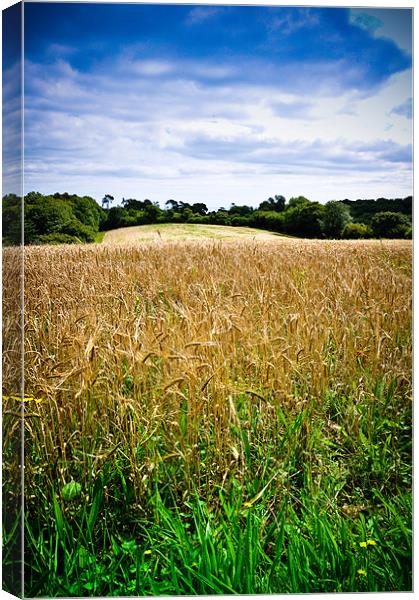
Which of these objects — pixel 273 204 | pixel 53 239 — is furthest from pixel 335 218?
pixel 53 239

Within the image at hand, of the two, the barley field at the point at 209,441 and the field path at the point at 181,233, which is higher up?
the field path at the point at 181,233

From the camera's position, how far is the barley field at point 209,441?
6.86ft

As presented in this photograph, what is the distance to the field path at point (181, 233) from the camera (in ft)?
7.60

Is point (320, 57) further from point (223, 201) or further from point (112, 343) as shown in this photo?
point (112, 343)

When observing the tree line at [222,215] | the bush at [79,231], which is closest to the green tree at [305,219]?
the tree line at [222,215]

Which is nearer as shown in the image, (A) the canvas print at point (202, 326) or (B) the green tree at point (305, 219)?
(A) the canvas print at point (202, 326)

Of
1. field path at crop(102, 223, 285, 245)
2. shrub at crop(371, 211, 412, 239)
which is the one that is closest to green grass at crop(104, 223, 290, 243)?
field path at crop(102, 223, 285, 245)

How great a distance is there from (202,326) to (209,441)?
42 cm

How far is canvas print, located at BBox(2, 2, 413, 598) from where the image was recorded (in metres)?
2.10

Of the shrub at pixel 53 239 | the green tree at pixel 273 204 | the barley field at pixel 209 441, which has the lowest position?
the barley field at pixel 209 441

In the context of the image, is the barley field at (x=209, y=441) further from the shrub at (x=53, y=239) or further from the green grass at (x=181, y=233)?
the green grass at (x=181, y=233)

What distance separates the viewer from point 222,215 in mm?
2295

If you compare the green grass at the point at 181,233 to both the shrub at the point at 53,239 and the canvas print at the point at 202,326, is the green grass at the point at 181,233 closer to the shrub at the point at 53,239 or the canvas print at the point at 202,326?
the canvas print at the point at 202,326

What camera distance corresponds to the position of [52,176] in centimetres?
215
